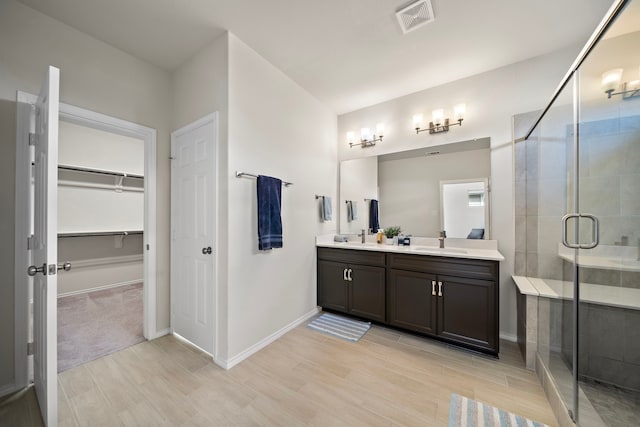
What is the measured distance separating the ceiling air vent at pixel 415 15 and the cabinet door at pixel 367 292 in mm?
2283

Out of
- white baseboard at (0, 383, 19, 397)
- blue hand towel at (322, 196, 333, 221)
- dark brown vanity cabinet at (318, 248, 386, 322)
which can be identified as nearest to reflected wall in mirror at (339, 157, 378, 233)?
blue hand towel at (322, 196, 333, 221)

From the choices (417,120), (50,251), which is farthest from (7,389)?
(417,120)

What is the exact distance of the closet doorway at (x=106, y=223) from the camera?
245 centimetres

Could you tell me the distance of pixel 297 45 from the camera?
2.22 metres

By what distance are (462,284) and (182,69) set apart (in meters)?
3.56

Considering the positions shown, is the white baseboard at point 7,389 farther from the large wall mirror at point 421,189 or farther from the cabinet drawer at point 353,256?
the large wall mirror at point 421,189

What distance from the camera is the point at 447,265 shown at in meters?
2.29

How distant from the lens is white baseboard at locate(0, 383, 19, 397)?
164cm

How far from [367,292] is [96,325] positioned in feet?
10.3

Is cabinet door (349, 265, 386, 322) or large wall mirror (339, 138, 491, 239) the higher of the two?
large wall mirror (339, 138, 491, 239)

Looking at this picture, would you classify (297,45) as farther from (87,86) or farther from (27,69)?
(27,69)

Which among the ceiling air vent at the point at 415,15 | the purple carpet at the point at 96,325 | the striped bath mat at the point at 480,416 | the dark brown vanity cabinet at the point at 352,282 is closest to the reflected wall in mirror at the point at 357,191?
the dark brown vanity cabinet at the point at 352,282

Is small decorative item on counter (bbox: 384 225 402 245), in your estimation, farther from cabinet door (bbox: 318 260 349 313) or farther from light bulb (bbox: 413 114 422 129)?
light bulb (bbox: 413 114 422 129)

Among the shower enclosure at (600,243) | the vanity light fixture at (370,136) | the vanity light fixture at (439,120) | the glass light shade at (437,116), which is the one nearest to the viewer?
the shower enclosure at (600,243)
